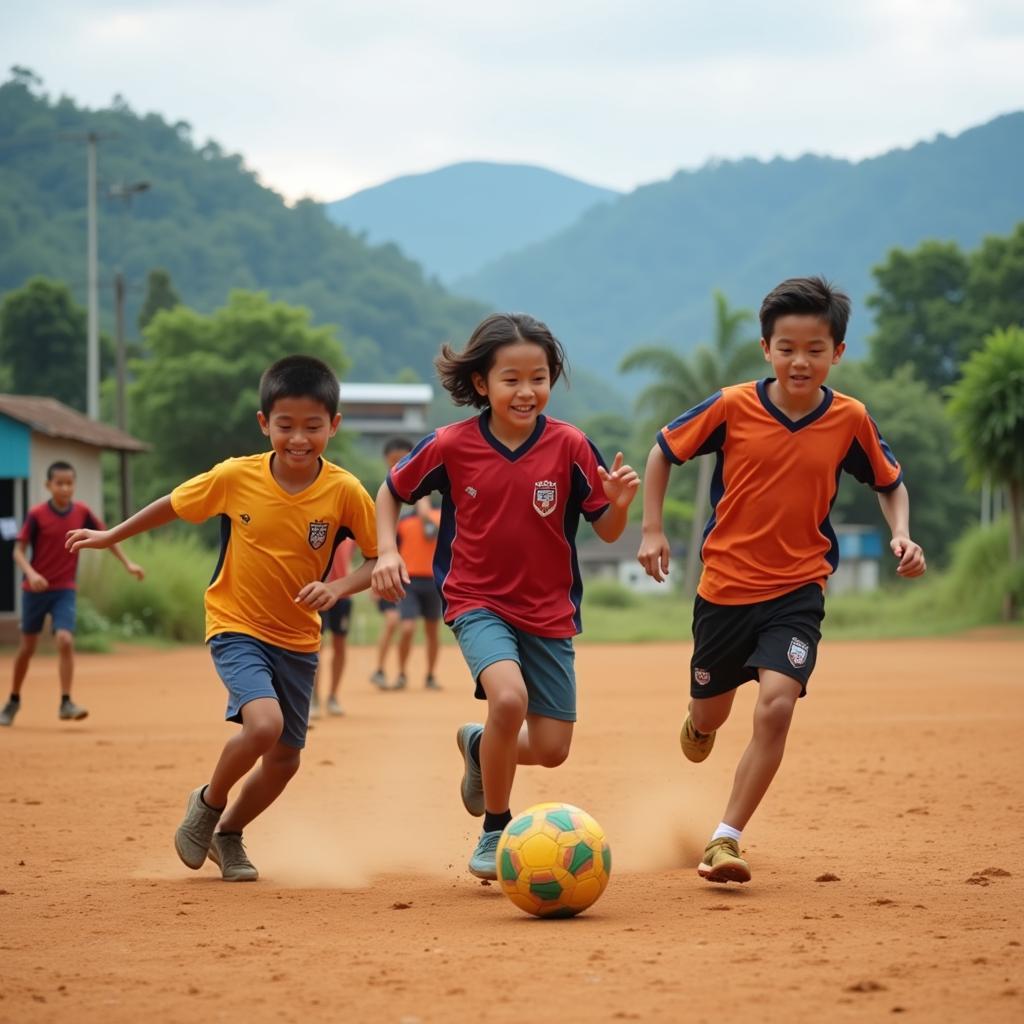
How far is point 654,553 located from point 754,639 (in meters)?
0.51

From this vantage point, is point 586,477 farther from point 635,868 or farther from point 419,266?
point 419,266

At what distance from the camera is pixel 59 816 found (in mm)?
8367

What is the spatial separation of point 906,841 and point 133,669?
16.3m

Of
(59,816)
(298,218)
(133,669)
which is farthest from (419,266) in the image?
(59,816)

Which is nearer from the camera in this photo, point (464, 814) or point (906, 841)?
point (906, 841)

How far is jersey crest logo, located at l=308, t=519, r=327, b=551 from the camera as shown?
6496mm

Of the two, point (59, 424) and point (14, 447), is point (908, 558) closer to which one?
point (14, 447)

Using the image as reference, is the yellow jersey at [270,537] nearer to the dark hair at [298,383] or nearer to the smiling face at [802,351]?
the dark hair at [298,383]

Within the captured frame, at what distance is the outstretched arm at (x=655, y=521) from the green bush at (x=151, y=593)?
20.9m

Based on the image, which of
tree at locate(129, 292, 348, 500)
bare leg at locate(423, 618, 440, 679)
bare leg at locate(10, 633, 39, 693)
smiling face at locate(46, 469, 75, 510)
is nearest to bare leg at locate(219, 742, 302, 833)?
smiling face at locate(46, 469, 75, 510)

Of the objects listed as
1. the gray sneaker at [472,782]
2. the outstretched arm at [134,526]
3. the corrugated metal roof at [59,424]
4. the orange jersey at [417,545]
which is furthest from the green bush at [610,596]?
the outstretched arm at [134,526]

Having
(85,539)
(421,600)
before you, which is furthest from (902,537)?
(421,600)

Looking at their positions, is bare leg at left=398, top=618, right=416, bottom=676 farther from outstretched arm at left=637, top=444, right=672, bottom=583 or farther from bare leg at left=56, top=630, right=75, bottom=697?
outstretched arm at left=637, top=444, right=672, bottom=583

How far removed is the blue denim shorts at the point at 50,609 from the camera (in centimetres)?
1293
